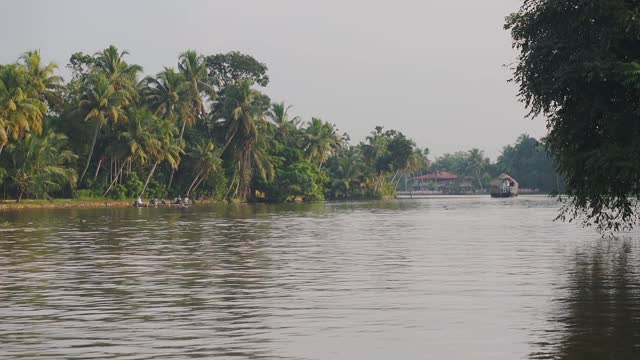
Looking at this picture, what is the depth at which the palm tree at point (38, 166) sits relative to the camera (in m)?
82.0

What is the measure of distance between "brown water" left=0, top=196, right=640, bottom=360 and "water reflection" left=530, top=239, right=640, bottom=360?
0.10ft

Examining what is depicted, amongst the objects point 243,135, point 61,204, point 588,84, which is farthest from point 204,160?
point 588,84

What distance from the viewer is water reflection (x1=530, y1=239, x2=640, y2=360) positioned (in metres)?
12.1

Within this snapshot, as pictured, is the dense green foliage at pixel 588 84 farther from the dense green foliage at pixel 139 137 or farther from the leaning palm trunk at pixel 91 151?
the leaning palm trunk at pixel 91 151

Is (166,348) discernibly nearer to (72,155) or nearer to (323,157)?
(72,155)

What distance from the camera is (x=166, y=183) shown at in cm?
11156

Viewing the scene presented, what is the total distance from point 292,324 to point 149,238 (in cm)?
2540

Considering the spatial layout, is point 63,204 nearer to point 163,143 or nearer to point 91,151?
point 91,151

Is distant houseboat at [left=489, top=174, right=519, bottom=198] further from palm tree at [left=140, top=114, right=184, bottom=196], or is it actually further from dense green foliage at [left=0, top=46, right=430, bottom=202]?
palm tree at [left=140, top=114, right=184, bottom=196]

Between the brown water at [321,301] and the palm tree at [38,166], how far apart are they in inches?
1972

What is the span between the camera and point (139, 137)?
9269 centimetres

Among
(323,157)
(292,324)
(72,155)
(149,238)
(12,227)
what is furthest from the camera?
(323,157)

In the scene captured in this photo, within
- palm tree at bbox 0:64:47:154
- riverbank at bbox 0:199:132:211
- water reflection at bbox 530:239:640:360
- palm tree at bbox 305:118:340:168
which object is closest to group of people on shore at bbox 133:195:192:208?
riverbank at bbox 0:199:132:211

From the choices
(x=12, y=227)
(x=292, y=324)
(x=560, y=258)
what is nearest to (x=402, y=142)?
(x=12, y=227)
